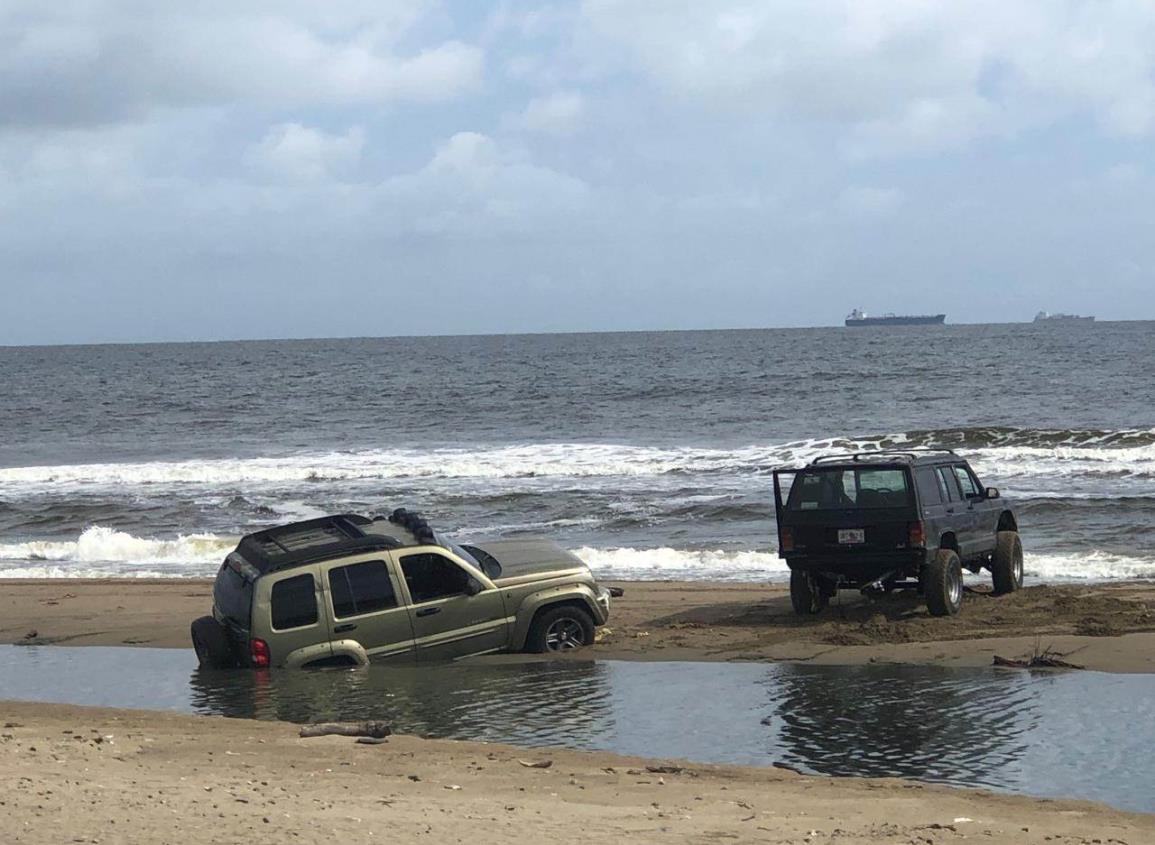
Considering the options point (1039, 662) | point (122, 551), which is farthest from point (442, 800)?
point (122, 551)

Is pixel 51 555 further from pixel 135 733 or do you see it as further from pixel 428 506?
pixel 135 733

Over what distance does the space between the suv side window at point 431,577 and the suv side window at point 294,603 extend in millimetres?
861

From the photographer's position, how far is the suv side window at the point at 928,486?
49.5 feet

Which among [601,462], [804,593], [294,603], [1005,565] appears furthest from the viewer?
[601,462]

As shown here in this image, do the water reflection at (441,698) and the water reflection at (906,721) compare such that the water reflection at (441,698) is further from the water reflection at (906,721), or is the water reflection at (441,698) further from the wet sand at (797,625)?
the water reflection at (906,721)

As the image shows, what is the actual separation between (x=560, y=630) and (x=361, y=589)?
1945 mm

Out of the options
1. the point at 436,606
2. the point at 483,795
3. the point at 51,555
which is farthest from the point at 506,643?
the point at 51,555

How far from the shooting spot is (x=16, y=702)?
11.9 meters

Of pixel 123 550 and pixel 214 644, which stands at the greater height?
pixel 123 550

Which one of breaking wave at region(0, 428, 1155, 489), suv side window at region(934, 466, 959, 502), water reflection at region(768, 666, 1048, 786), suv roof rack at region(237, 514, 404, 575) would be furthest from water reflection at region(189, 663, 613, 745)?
breaking wave at region(0, 428, 1155, 489)

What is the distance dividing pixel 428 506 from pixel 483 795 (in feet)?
74.6

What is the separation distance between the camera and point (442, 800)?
8.11 m

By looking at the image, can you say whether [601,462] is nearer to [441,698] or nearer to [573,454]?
[573,454]

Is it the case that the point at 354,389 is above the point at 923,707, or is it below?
above
